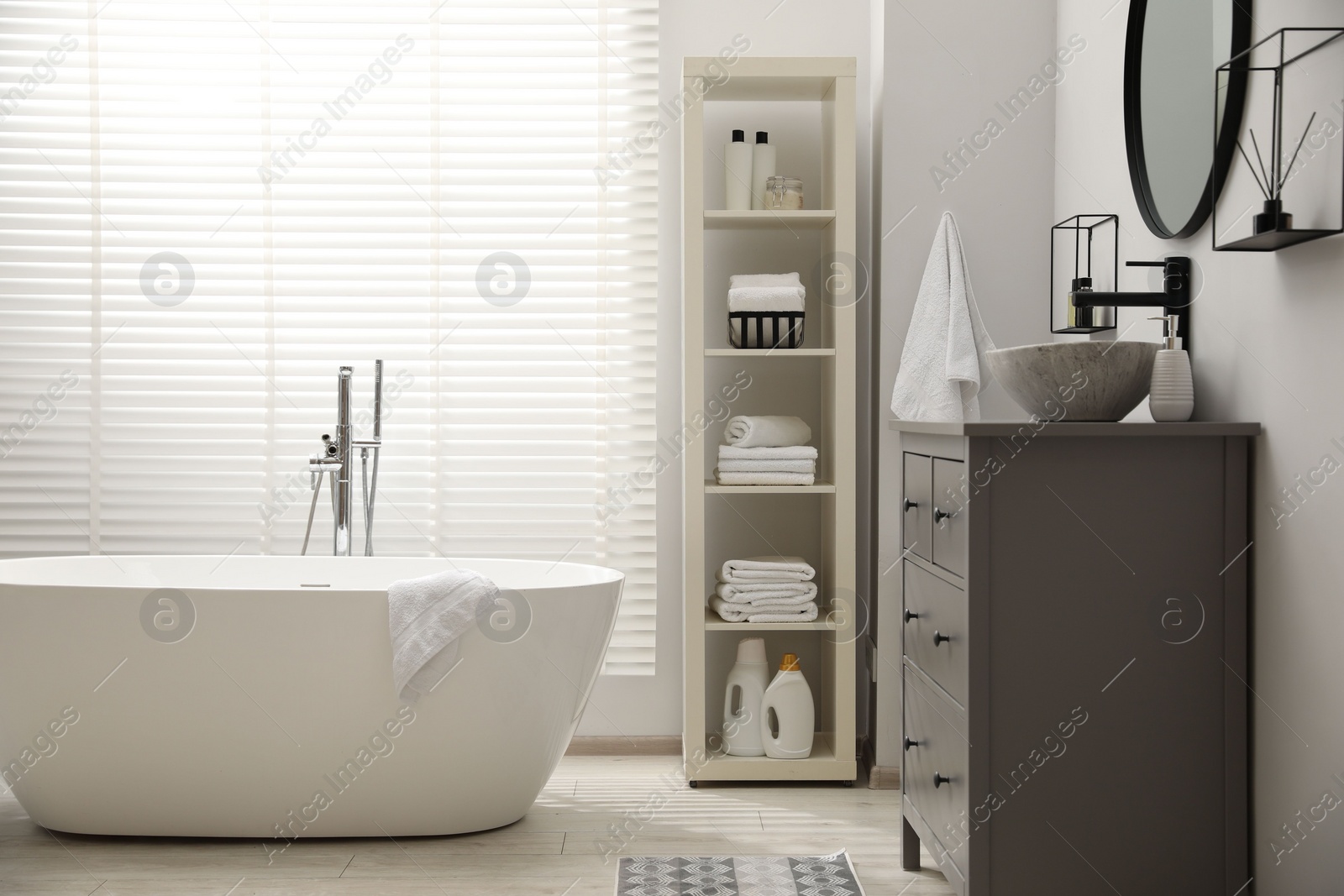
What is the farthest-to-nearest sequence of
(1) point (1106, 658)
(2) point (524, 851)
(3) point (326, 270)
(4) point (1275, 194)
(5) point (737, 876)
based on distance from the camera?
(3) point (326, 270), (2) point (524, 851), (5) point (737, 876), (1) point (1106, 658), (4) point (1275, 194)

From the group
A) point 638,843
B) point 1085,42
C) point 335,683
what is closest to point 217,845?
point 335,683

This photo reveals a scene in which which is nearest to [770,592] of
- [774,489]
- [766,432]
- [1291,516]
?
[774,489]

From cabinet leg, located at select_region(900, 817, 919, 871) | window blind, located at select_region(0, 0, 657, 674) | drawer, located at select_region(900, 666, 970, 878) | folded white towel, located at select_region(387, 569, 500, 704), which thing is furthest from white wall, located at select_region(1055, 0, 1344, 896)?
window blind, located at select_region(0, 0, 657, 674)

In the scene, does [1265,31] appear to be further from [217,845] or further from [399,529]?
[217,845]

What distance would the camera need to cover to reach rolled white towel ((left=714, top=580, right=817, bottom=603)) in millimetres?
2637

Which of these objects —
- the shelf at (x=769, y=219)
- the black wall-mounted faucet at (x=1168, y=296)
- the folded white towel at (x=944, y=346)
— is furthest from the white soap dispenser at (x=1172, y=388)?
the shelf at (x=769, y=219)

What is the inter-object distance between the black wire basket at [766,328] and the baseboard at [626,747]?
3.89 ft

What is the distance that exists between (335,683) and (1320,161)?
1.99m

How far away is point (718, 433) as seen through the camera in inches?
116

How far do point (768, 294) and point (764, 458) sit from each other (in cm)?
43

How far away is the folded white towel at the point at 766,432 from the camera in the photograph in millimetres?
2648

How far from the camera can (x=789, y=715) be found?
2.64m

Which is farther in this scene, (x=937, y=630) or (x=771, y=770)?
(x=771, y=770)

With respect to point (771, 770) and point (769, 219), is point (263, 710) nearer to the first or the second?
point (771, 770)
